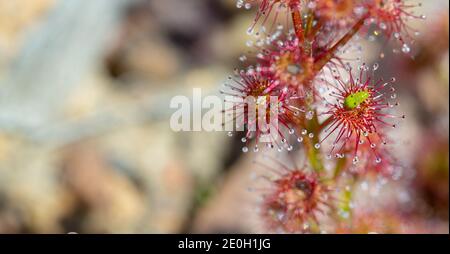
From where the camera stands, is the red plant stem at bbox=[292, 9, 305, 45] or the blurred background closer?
the red plant stem at bbox=[292, 9, 305, 45]

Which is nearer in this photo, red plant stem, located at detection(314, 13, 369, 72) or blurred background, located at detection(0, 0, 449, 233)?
red plant stem, located at detection(314, 13, 369, 72)

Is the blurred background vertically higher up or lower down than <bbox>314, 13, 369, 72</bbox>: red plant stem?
higher up

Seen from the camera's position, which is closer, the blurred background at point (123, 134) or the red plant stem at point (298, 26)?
the red plant stem at point (298, 26)

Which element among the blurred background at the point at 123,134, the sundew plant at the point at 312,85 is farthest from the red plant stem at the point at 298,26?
the blurred background at the point at 123,134

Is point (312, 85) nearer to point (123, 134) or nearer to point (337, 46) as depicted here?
point (337, 46)

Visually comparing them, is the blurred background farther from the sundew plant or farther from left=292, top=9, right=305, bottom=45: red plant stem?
left=292, top=9, right=305, bottom=45: red plant stem

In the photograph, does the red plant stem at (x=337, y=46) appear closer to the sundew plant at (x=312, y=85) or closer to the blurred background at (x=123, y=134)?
the sundew plant at (x=312, y=85)

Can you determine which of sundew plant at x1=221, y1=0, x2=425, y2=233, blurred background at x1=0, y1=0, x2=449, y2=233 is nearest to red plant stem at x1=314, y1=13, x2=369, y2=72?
sundew plant at x1=221, y1=0, x2=425, y2=233
